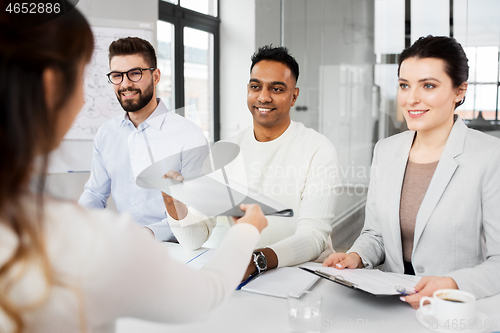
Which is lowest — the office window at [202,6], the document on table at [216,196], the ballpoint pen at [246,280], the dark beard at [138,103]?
the ballpoint pen at [246,280]

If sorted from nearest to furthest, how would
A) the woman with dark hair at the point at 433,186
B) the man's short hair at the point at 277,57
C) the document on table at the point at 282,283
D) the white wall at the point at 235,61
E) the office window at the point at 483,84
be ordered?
the document on table at the point at 282,283 → the woman with dark hair at the point at 433,186 → the man's short hair at the point at 277,57 → the office window at the point at 483,84 → the white wall at the point at 235,61

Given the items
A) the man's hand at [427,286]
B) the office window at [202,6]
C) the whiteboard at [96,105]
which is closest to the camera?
the man's hand at [427,286]

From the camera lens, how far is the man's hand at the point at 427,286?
1.07m

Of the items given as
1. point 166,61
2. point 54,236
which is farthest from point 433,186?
point 166,61

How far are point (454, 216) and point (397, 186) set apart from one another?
0.78ft

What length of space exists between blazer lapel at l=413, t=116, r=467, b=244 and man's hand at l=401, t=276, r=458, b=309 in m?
0.34

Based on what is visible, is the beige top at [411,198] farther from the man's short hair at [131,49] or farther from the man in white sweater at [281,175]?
the man's short hair at [131,49]

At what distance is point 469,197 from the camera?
1.45m

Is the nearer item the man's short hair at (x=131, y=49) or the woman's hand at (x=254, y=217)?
the woman's hand at (x=254, y=217)

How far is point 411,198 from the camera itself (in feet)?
5.37

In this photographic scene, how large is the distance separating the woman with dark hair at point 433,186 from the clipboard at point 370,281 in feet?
0.32

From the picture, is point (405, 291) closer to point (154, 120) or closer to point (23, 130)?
point (23, 130)

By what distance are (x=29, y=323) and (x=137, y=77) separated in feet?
7.30

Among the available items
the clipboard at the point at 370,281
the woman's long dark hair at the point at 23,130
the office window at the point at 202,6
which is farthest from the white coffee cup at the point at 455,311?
the office window at the point at 202,6
